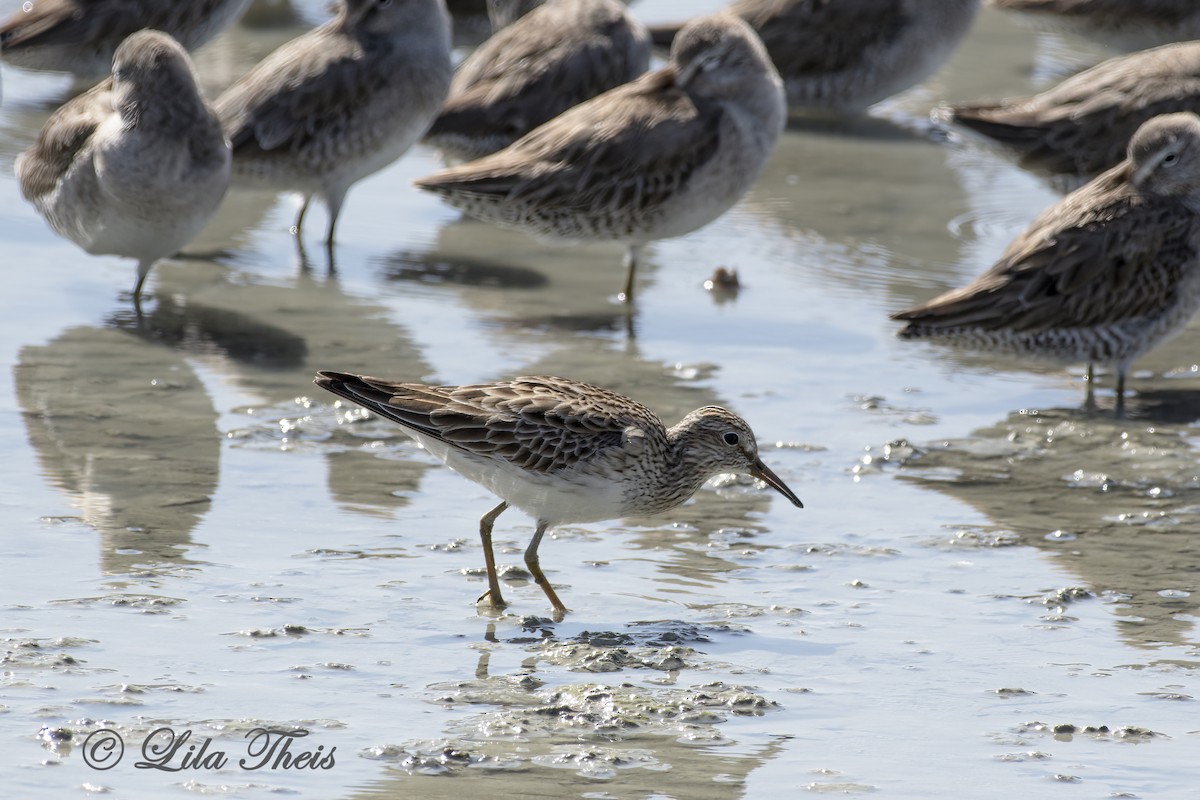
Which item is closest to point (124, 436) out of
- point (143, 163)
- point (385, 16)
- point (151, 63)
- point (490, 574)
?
point (143, 163)

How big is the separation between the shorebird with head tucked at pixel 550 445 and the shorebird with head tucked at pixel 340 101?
4060mm

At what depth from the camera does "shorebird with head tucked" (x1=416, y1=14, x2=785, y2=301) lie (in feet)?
30.4

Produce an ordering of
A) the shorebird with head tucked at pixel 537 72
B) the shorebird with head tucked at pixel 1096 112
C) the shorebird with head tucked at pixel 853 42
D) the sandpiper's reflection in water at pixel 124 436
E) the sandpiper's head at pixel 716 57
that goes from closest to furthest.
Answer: the sandpiper's reflection in water at pixel 124 436 → the sandpiper's head at pixel 716 57 → the shorebird with head tucked at pixel 1096 112 → the shorebird with head tucked at pixel 537 72 → the shorebird with head tucked at pixel 853 42

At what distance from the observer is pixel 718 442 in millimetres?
6113

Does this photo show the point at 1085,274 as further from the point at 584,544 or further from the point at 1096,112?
the point at 584,544

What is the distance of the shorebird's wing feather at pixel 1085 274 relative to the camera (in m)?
8.12

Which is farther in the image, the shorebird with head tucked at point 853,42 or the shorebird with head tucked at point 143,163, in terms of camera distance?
the shorebird with head tucked at point 853,42

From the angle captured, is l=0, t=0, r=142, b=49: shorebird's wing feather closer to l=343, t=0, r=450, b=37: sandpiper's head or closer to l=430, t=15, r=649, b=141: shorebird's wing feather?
l=430, t=15, r=649, b=141: shorebird's wing feather

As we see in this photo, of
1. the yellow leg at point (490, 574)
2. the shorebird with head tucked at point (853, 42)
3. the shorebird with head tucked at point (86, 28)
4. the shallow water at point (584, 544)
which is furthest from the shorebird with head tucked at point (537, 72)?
the yellow leg at point (490, 574)

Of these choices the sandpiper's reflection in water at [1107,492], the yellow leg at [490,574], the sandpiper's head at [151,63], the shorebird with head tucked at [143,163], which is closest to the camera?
the yellow leg at [490,574]

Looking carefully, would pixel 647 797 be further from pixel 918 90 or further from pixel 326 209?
pixel 918 90

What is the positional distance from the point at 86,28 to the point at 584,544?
24.2 feet

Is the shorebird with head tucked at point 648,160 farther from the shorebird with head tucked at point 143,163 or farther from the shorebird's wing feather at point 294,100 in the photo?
the shorebird with head tucked at point 143,163

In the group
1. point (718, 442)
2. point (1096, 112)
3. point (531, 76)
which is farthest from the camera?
point (531, 76)
